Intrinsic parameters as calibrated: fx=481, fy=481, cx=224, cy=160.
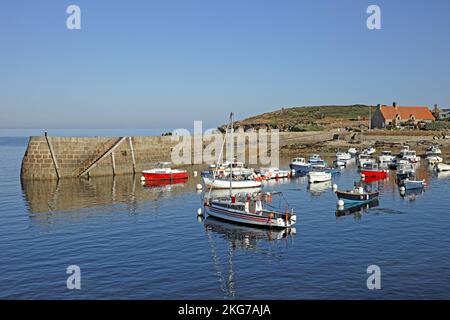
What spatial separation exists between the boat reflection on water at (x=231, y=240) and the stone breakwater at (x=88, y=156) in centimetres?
3210

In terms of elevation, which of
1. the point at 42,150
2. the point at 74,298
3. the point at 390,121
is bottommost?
the point at 74,298

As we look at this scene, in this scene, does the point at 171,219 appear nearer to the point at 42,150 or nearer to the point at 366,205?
the point at 366,205

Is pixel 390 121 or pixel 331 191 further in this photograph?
pixel 390 121

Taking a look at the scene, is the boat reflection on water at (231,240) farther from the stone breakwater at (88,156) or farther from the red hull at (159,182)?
the stone breakwater at (88,156)

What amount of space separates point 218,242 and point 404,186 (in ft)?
98.3

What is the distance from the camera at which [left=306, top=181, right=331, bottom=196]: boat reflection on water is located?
187ft

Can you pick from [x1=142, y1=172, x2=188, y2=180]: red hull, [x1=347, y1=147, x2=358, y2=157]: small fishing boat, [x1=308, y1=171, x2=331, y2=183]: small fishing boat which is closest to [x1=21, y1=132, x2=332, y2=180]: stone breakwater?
[x1=142, y1=172, x2=188, y2=180]: red hull

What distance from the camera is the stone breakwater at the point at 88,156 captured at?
65375 millimetres

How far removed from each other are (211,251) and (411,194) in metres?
31.1

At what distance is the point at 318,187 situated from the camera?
6147cm

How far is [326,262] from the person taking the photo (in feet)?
94.9

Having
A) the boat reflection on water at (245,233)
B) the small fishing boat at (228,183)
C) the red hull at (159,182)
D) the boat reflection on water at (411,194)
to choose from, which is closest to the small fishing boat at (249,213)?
the boat reflection on water at (245,233)
